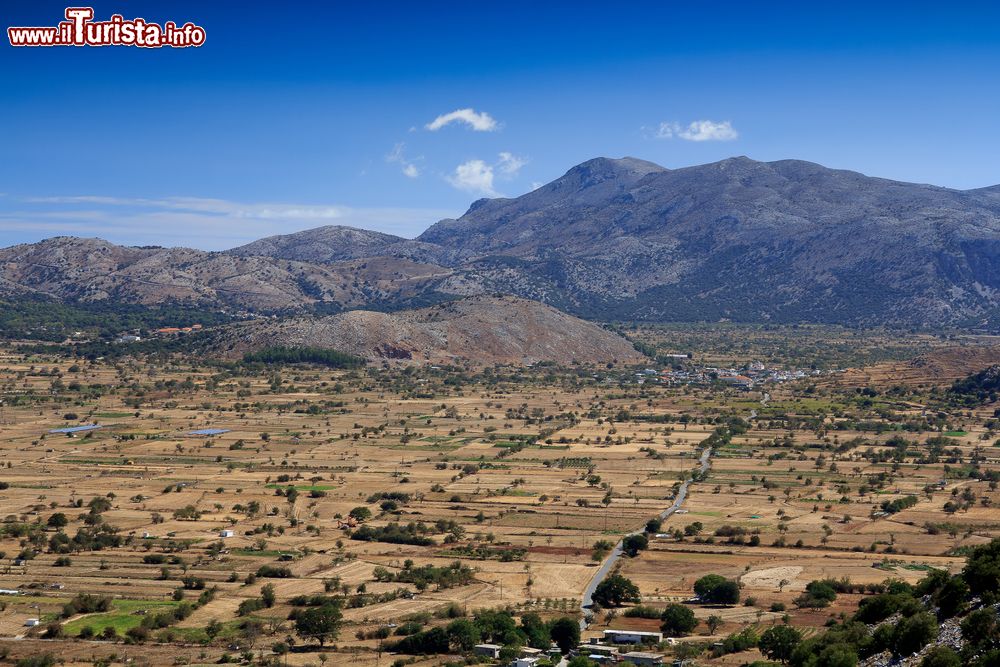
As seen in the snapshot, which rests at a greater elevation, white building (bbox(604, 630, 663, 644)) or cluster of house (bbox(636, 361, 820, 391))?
cluster of house (bbox(636, 361, 820, 391))

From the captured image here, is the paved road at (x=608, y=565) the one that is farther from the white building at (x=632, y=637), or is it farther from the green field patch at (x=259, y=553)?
the green field patch at (x=259, y=553)

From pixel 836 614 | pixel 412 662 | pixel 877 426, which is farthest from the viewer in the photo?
pixel 877 426

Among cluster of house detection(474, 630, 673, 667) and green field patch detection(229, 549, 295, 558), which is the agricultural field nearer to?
green field patch detection(229, 549, 295, 558)

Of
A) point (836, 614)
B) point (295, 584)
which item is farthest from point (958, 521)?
point (295, 584)

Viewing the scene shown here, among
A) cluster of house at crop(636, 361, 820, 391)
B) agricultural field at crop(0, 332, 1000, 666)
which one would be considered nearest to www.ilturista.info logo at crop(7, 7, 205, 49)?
agricultural field at crop(0, 332, 1000, 666)

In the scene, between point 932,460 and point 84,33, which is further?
point 932,460

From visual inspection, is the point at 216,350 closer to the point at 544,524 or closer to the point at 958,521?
the point at 544,524

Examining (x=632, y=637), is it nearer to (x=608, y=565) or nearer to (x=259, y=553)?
(x=608, y=565)
